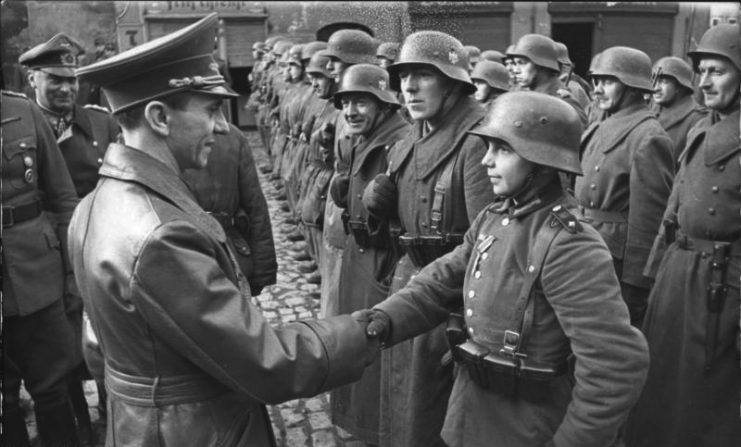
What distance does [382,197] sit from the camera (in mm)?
4082

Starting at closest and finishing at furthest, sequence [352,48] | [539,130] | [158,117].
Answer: [158,117]
[539,130]
[352,48]

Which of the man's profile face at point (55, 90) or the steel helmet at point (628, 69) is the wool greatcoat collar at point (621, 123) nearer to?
the steel helmet at point (628, 69)

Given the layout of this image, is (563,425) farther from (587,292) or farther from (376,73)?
(376,73)

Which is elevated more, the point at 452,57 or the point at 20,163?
the point at 452,57

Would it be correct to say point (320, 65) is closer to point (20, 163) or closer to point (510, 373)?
point (20, 163)

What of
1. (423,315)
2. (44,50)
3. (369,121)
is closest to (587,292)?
(423,315)

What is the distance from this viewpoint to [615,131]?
17.1ft

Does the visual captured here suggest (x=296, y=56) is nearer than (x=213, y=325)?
No

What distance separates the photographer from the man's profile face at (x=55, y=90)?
5273 millimetres

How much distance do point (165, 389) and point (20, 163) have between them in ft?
9.51

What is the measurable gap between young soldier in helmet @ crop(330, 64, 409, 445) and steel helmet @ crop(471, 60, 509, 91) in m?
2.63

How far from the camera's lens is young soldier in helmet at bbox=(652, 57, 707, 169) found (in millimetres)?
6879

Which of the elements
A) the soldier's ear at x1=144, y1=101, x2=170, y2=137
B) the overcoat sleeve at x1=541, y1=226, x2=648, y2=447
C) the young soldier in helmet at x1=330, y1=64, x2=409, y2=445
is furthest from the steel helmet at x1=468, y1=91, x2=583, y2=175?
the young soldier in helmet at x1=330, y1=64, x2=409, y2=445

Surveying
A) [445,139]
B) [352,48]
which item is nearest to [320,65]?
[352,48]
